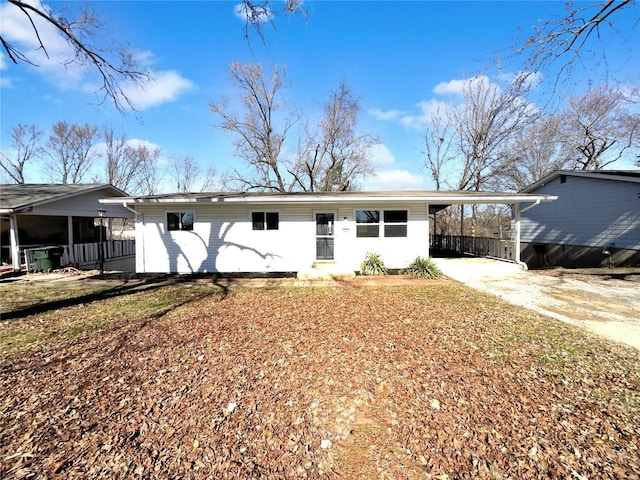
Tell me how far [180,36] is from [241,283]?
25.4ft

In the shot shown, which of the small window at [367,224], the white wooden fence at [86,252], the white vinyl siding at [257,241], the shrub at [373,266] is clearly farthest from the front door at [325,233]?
the white wooden fence at [86,252]

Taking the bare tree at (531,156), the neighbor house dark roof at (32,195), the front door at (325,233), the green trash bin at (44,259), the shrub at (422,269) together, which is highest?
the bare tree at (531,156)

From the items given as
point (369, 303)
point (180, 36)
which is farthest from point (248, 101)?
point (369, 303)

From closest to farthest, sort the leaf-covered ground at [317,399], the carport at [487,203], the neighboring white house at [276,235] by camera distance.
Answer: the leaf-covered ground at [317,399] < the carport at [487,203] < the neighboring white house at [276,235]

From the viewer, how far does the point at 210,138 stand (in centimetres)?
2272

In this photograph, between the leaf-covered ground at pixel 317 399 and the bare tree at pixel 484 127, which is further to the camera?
the bare tree at pixel 484 127

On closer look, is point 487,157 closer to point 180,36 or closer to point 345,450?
point 180,36

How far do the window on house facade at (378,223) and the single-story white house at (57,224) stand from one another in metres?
8.94

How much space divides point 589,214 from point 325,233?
11.6 meters

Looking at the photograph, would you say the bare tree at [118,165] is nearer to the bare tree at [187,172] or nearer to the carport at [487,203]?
the bare tree at [187,172]

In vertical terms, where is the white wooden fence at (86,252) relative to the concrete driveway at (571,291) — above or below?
above

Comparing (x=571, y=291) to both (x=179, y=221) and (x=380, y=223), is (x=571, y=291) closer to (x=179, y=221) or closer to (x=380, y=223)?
(x=380, y=223)

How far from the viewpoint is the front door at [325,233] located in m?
10.2

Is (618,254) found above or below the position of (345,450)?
above
